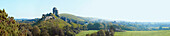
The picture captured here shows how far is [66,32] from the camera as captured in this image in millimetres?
93562

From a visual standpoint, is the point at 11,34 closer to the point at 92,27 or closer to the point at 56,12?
the point at 92,27

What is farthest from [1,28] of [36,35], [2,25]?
[36,35]

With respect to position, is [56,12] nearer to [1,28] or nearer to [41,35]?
[41,35]

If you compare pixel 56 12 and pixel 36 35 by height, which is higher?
pixel 56 12

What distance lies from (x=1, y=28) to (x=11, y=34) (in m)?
3.91

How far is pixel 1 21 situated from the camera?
37.7 m

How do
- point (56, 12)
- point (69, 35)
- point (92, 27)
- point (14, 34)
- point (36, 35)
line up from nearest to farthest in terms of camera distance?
point (14, 34), point (36, 35), point (69, 35), point (92, 27), point (56, 12)

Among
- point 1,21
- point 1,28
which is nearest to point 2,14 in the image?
point 1,21

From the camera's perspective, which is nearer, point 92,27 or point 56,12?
point 92,27

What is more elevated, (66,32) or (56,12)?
(56,12)

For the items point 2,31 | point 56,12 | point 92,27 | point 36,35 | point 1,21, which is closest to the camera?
point 2,31

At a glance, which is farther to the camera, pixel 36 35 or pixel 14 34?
pixel 36 35

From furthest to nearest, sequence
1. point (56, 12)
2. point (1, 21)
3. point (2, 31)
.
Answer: point (56, 12), point (1, 21), point (2, 31)

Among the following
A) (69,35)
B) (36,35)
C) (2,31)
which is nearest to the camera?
(2,31)
